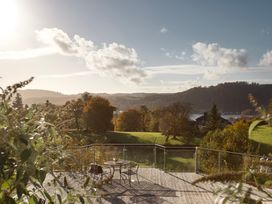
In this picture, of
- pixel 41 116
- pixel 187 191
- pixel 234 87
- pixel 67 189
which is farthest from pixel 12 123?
pixel 234 87

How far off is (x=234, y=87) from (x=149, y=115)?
5150 cm

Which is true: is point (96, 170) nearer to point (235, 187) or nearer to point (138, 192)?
point (138, 192)

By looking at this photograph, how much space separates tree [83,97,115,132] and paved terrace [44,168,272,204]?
93.1 feet

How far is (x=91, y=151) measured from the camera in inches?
552

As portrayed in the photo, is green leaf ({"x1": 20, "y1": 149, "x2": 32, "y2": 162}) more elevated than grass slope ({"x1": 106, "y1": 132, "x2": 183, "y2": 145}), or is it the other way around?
green leaf ({"x1": 20, "y1": 149, "x2": 32, "y2": 162})

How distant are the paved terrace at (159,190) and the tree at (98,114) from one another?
93.1 ft

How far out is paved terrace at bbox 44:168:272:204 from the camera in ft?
32.3

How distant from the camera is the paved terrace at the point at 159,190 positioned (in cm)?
984

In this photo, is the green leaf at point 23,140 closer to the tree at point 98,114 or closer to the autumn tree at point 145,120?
the tree at point 98,114

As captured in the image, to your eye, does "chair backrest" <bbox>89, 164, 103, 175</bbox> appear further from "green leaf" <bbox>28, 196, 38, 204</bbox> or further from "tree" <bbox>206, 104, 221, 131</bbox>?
"tree" <bbox>206, 104, 221, 131</bbox>

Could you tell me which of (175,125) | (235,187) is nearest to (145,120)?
(175,125)

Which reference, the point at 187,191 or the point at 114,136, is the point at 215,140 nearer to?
the point at 187,191

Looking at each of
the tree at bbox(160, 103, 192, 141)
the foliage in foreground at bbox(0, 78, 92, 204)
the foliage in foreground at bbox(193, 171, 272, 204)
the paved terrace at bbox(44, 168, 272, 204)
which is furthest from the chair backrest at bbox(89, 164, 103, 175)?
the tree at bbox(160, 103, 192, 141)

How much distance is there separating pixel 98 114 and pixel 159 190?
100.0ft
